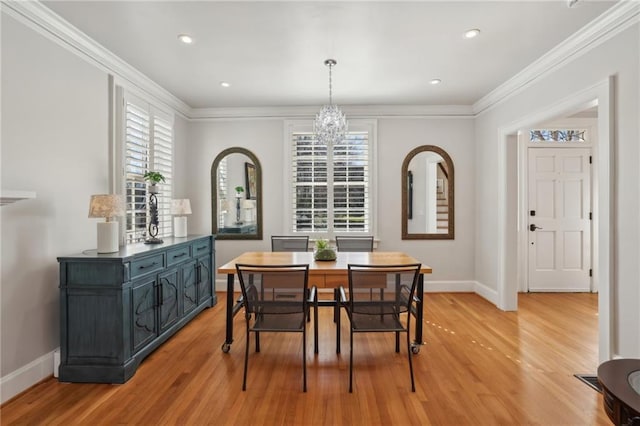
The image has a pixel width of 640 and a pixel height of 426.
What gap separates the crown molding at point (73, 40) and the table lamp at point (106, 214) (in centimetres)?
129

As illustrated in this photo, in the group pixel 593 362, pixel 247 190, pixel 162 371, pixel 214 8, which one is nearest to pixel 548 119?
pixel 593 362

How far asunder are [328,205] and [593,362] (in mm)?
3425

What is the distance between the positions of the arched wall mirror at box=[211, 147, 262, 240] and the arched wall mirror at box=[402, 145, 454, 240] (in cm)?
224

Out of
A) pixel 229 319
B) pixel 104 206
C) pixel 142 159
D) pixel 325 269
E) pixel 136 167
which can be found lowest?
pixel 229 319

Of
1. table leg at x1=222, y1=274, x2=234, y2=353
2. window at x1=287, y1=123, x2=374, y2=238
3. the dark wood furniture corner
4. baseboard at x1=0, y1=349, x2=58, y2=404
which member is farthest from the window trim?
the dark wood furniture corner

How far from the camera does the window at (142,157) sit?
11.8ft

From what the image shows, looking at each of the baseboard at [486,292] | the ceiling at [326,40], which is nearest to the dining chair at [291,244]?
the ceiling at [326,40]

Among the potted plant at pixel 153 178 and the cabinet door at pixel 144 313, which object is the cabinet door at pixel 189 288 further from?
the potted plant at pixel 153 178

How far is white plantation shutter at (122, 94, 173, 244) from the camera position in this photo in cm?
362

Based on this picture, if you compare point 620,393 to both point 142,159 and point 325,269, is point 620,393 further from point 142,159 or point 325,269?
point 142,159

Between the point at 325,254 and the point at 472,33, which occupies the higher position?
the point at 472,33

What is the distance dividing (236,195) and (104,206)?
255 cm

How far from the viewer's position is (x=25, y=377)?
2.42 meters

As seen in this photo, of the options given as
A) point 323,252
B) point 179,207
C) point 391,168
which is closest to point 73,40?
point 179,207
